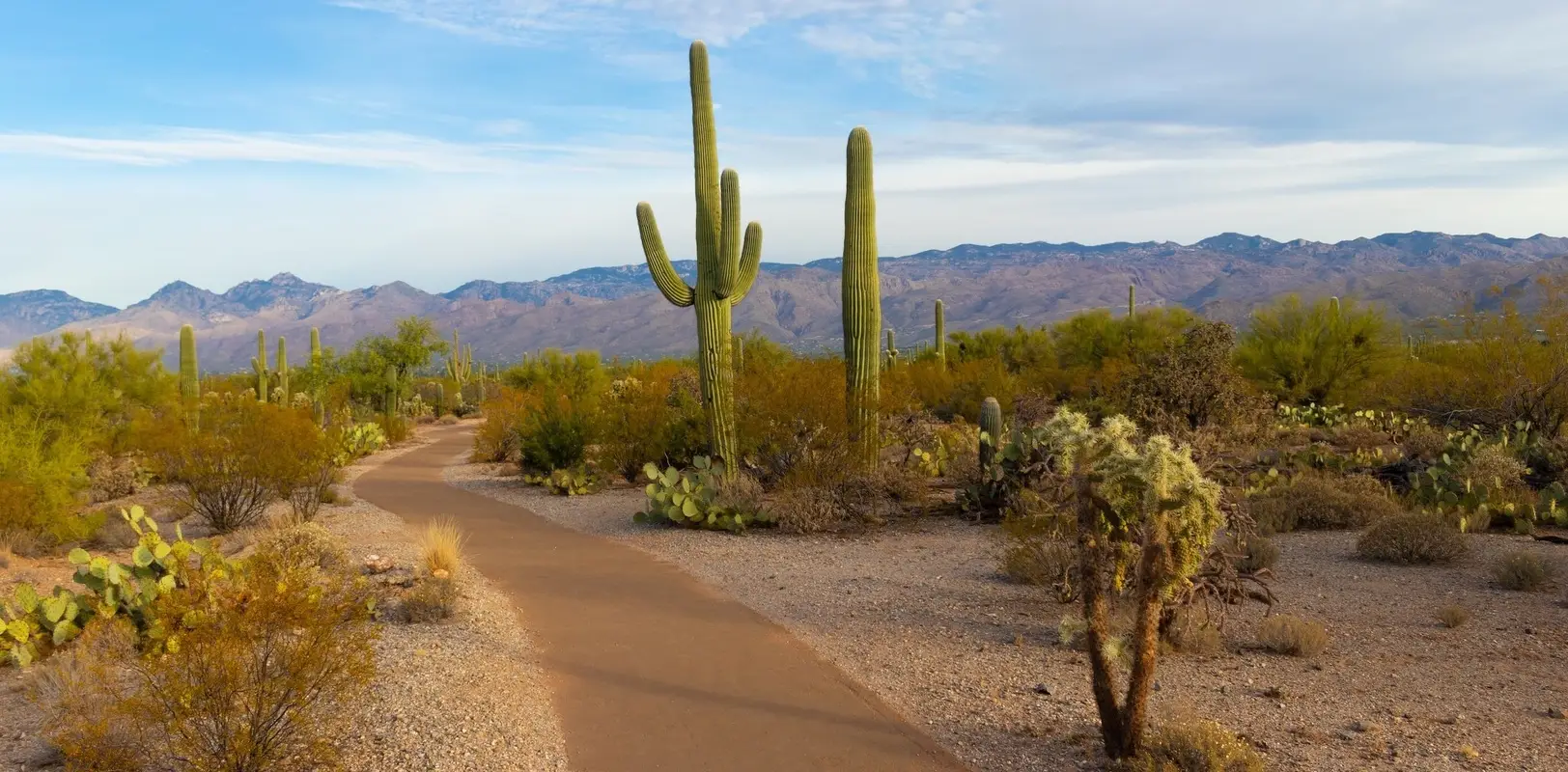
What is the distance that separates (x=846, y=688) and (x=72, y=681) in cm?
468

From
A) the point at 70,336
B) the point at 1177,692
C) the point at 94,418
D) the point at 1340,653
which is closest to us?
the point at 1177,692

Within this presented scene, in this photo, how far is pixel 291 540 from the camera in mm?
10062

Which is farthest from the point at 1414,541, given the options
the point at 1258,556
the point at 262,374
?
the point at 262,374

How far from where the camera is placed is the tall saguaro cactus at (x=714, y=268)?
632 inches

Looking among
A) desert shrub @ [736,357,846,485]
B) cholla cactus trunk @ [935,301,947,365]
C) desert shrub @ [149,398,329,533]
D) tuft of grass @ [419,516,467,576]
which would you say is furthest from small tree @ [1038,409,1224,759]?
cholla cactus trunk @ [935,301,947,365]

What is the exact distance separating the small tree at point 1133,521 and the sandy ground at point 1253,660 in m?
0.43

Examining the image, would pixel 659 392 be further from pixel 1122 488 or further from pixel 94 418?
pixel 1122 488

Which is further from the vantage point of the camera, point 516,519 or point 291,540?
point 516,519

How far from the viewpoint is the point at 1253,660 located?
306 inches

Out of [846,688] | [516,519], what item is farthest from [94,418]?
[846,688]

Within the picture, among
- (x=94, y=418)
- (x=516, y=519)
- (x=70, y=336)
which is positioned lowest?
(x=516, y=519)

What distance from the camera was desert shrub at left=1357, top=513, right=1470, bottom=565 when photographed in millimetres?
10734

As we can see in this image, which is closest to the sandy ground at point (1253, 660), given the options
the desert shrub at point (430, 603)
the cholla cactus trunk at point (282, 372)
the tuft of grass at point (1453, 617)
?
the tuft of grass at point (1453, 617)

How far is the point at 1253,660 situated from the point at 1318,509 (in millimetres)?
6082
